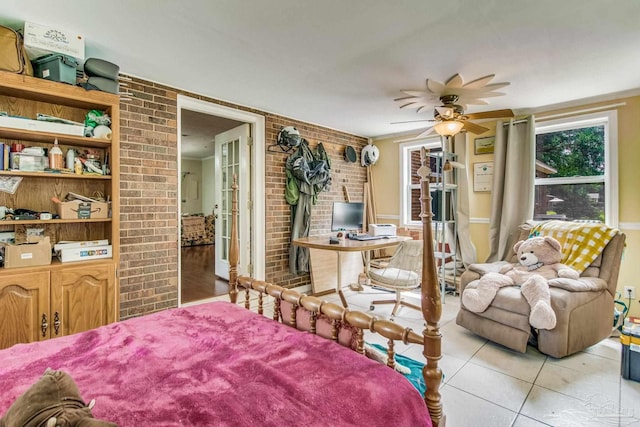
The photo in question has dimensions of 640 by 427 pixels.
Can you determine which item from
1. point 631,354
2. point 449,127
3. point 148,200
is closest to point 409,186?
point 449,127

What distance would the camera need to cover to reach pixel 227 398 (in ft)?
3.08

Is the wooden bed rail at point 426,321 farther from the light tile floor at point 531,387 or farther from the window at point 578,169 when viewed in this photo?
the window at point 578,169

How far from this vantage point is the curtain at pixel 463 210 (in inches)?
167

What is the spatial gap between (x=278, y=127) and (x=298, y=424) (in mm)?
3625

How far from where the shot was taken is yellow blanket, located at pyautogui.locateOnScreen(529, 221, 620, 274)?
262 cm

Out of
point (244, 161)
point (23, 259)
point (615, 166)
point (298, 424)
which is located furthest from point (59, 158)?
point (615, 166)

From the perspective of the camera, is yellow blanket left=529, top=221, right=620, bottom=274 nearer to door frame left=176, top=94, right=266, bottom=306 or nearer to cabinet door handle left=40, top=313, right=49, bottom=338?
door frame left=176, top=94, right=266, bottom=306

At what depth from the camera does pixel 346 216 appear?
4.03 metres

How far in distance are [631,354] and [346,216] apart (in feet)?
9.07

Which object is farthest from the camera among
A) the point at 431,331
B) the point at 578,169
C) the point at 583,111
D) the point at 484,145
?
the point at 484,145

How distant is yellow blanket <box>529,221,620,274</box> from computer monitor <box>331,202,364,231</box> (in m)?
2.06

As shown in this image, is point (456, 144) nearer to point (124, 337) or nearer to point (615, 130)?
point (615, 130)

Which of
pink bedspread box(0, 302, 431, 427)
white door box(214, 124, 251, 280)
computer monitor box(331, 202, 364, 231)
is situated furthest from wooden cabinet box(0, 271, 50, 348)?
computer monitor box(331, 202, 364, 231)

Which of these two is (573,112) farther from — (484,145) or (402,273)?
(402,273)
